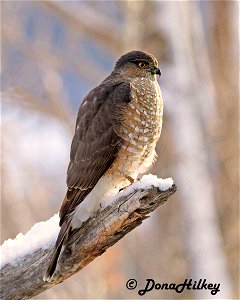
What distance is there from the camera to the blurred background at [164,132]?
8367 mm

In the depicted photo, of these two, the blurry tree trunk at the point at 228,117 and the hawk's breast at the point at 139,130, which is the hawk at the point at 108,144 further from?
the blurry tree trunk at the point at 228,117

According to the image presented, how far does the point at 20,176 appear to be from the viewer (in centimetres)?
977

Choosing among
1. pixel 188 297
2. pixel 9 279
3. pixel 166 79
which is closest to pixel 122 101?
pixel 9 279

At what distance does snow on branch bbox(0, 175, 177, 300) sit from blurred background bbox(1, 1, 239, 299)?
3.11 metres

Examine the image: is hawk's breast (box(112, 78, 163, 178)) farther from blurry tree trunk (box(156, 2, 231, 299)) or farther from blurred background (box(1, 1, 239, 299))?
blurry tree trunk (box(156, 2, 231, 299))

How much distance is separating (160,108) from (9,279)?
1.47m

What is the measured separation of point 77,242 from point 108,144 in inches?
26.6

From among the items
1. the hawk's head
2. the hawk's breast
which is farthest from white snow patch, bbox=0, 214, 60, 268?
the hawk's head

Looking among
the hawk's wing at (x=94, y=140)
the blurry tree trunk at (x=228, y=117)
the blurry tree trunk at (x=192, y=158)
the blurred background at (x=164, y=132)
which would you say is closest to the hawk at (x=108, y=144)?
the hawk's wing at (x=94, y=140)

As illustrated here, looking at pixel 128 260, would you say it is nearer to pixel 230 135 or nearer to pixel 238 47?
pixel 230 135

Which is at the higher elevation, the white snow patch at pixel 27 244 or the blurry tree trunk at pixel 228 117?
the blurry tree trunk at pixel 228 117

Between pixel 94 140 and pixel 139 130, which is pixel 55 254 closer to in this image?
pixel 94 140

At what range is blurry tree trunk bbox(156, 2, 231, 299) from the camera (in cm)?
829

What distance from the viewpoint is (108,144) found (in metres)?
4.92
